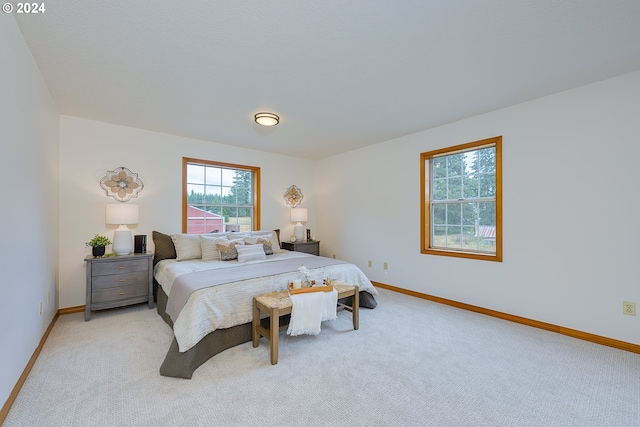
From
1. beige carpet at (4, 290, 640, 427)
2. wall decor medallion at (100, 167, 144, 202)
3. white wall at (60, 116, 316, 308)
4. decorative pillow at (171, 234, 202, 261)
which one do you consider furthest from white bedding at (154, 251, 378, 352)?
wall decor medallion at (100, 167, 144, 202)

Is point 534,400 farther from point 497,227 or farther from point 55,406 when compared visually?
point 55,406

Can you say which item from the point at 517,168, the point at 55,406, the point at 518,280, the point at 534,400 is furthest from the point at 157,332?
the point at 517,168

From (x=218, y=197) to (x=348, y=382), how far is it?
3597 mm

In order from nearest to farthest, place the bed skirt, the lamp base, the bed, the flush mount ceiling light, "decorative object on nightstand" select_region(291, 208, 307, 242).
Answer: the bed skirt, the bed, the flush mount ceiling light, the lamp base, "decorative object on nightstand" select_region(291, 208, 307, 242)

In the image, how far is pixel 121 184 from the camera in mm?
3725

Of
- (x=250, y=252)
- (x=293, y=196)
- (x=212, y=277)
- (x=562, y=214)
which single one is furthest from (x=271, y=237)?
(x=562, y=214)

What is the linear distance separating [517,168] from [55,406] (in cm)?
444

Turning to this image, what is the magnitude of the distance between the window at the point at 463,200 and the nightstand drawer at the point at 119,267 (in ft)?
12.3

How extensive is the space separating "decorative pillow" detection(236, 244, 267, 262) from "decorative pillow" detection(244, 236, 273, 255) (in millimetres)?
185

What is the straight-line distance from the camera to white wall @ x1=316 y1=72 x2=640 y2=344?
97.9 inches

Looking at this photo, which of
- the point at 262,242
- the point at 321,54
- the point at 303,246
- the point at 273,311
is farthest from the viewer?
the point at 303,246

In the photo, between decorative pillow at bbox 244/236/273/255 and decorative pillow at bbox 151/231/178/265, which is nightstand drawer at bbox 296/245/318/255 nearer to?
decorative pillow at bbox 244/236/273/255

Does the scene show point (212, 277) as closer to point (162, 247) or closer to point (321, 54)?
point (162, 247)

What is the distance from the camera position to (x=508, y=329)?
9.50ft
